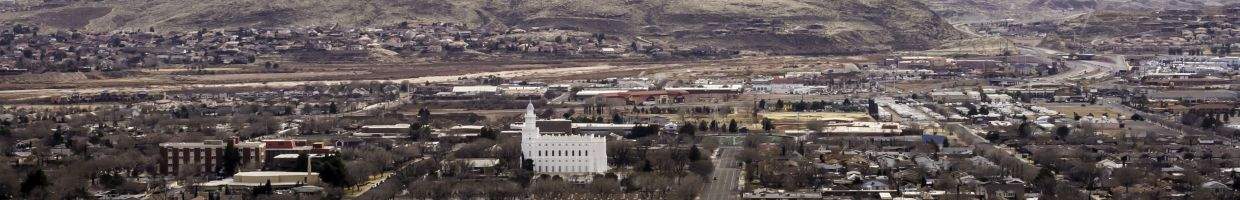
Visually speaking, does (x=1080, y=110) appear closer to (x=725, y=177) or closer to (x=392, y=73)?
(x=725, y=177)

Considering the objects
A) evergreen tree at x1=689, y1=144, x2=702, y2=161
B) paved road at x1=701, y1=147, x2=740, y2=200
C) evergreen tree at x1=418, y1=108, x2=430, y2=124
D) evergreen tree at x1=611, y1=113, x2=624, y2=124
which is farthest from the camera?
evergreen tree at x1=418, y1=108, x2=430, y2=124

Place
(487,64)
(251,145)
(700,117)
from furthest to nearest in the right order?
1. (487,64)
2. (700,117)
3. (251,145)

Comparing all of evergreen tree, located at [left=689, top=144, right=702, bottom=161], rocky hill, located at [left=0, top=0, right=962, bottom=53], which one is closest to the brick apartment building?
evergreen tree, located at [left=689, top=144, right=702, bottom=161]

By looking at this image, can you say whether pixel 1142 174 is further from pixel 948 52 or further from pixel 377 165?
pixel 948 52

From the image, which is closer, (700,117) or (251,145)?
(251,145)

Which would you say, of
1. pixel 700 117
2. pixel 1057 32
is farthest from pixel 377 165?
pixel 1057 32

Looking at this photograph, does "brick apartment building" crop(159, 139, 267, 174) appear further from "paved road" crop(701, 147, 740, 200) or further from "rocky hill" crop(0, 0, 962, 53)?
"rocky hill" crop(0, 0, 962, 53)

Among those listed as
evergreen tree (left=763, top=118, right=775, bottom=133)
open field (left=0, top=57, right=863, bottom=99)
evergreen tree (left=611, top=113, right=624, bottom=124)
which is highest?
evergreen tree (left=763, top=118, right=775, bottom=133)
